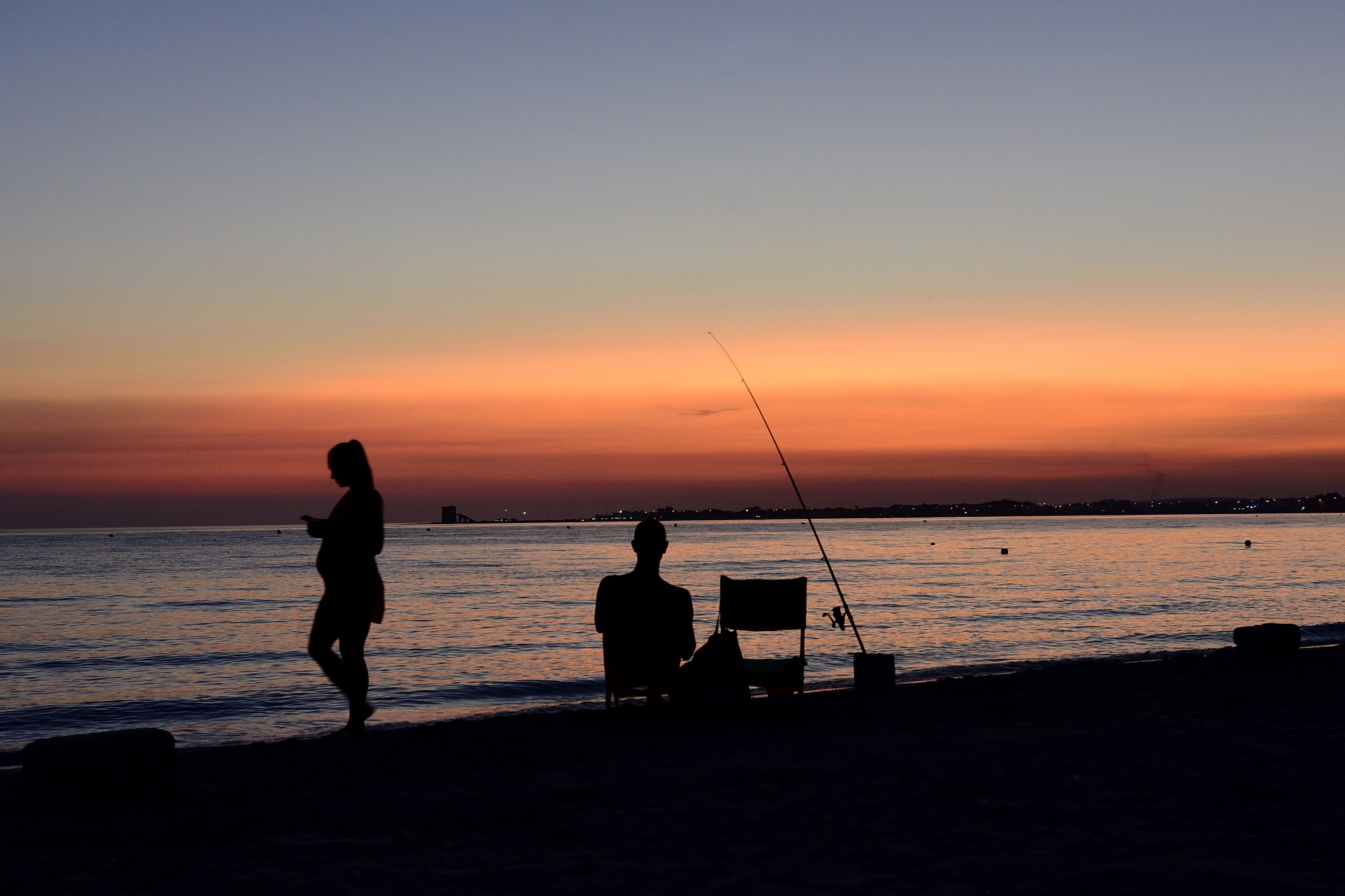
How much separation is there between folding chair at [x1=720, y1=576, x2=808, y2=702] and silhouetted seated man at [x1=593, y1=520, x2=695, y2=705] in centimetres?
62

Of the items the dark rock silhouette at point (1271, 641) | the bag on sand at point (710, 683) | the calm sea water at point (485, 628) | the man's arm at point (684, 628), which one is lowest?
the calm sea water at point (485, 628)

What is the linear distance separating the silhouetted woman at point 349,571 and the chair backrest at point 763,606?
282cm

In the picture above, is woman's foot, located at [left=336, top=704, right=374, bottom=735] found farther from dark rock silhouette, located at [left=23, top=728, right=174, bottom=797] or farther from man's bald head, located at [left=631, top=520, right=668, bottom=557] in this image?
man's bald head, located at [left=631, top=520, right=668, bottom=557]

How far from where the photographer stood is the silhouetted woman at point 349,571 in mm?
6848

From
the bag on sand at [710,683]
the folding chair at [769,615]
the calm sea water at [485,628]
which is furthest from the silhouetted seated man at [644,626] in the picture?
the calm sea water at [485,628]

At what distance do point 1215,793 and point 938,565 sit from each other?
161ft

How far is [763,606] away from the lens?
28.1ft

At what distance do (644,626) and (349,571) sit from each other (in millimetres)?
2193

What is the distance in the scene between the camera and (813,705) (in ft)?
28.8

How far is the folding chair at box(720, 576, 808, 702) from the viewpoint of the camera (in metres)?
8.38

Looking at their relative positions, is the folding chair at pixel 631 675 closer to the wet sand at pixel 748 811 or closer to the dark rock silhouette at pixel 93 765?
the wet sand at pixel 748 811

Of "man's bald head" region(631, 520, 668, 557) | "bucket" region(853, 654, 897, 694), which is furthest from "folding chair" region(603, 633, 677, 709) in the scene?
"bucket" region(853, 654, 897, 694)

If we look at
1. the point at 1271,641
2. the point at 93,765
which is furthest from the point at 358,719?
the point at 1271,641

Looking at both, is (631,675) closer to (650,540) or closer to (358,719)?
(650,540)
